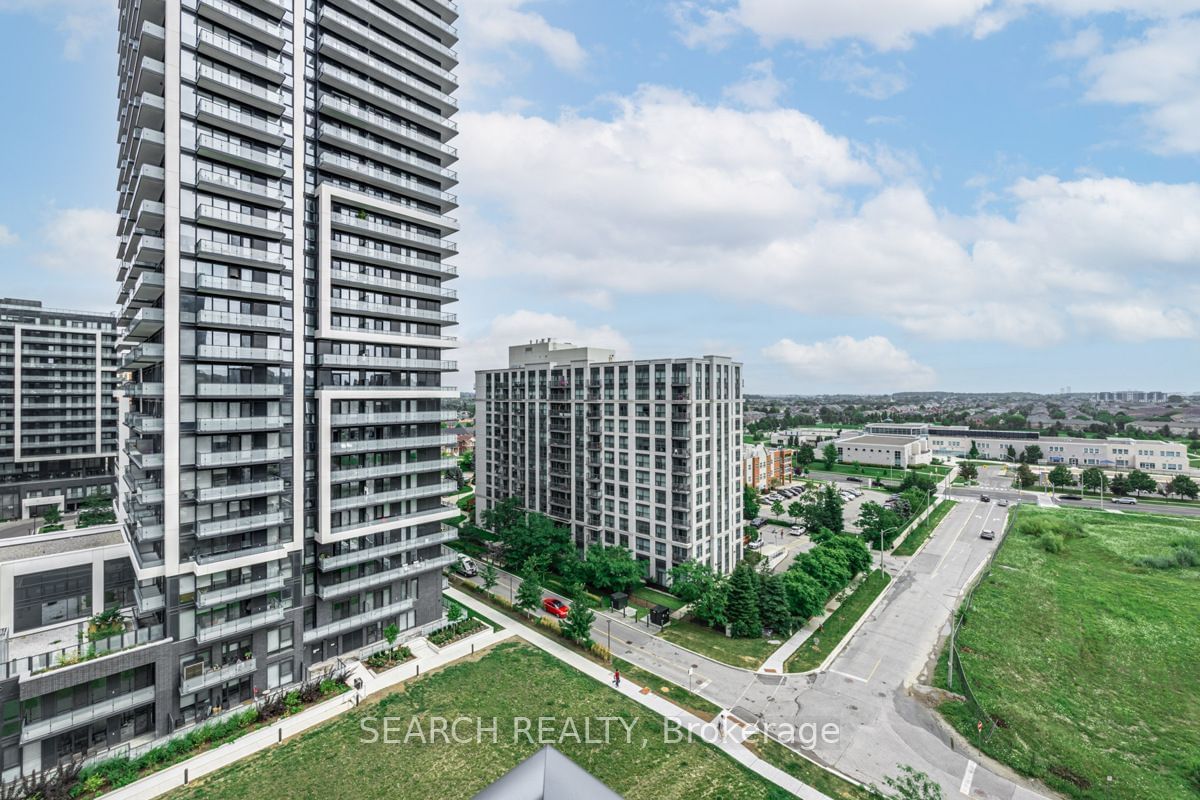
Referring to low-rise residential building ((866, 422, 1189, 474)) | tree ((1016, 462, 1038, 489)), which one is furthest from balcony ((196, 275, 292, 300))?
low-rise residential building ((866, 422, 1189, 474))

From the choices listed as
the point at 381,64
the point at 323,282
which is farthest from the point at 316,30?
the point at 323,282

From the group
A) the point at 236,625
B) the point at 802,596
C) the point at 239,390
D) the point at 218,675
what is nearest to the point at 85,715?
the point at 218,675

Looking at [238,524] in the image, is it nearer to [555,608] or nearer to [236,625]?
[236,625]

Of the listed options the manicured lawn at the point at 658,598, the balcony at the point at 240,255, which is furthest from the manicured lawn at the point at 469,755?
the balcony at the point at 240,255

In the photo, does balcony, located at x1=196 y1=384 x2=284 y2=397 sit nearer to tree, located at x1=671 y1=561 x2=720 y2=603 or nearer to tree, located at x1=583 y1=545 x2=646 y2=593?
tree, located at x1=583 y1=545 x2=646 y2=593

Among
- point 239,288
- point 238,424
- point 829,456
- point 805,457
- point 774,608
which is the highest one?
point 239,288

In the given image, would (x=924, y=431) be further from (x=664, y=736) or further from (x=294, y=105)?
(x=294, y=105)
